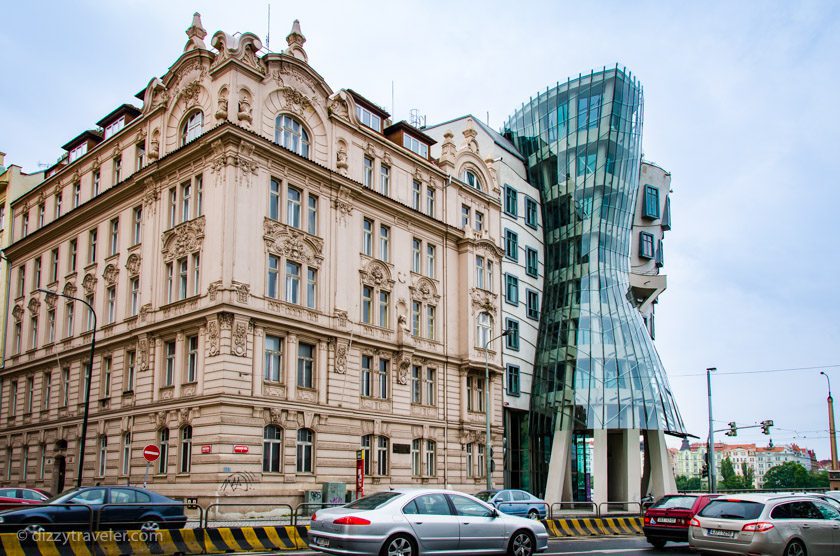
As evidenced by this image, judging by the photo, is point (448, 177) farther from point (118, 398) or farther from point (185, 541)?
point (185, 541)

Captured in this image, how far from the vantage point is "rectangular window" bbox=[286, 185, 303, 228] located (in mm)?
39156

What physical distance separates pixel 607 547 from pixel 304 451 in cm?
1710

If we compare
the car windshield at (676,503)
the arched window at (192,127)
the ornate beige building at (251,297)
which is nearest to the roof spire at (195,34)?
the ornate beige building at (251,297)

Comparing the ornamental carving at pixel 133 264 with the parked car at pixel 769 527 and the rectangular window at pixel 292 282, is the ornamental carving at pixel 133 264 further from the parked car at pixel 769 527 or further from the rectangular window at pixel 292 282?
the parked car at pixel 769 527

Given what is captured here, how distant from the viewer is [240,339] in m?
35.1

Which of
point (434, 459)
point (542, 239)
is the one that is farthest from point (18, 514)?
point (542, 239)

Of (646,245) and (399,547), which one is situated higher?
(646,245)

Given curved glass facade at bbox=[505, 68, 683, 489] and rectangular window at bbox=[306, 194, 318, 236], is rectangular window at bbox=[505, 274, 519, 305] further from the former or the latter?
rectangular window at bbox=[306, 194, 318, 236]

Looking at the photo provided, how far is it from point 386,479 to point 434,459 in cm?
441

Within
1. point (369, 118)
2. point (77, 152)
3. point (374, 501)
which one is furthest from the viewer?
point (77, 152)

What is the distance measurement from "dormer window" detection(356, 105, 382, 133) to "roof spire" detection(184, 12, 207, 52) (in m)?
9.21

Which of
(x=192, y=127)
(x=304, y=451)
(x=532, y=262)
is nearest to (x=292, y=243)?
(x=192, y=127)

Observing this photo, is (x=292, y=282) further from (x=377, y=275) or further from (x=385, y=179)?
(x=385, y=179)

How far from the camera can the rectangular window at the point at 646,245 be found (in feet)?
223
